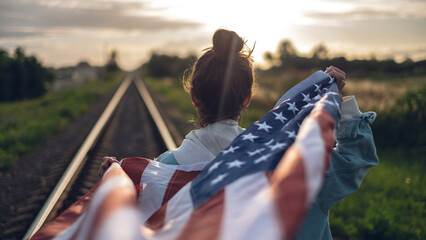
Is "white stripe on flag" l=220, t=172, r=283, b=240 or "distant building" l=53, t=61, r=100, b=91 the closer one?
"white stripe on flag" l=220, t=172, r=283, b=240

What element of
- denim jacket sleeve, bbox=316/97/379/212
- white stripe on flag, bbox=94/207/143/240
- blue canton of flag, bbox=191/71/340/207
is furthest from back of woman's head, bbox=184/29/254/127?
white stripe on flag, bbox=94/207/143/240

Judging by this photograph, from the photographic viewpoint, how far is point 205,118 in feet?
6.01

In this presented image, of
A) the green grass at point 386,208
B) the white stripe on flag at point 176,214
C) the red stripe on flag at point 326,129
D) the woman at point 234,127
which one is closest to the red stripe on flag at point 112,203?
the white stripe on flag at point 176,214

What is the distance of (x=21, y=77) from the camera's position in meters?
25.0

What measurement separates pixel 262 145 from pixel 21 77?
27.2 metres

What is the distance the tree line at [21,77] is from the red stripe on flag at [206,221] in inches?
1030

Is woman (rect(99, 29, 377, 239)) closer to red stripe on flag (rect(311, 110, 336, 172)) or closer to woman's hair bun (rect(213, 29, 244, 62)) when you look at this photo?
woman's hair bun (rect(213, 29, 244, 62))

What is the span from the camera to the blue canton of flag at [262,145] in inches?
59.3

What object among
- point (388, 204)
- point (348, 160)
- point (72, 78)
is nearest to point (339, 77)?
point (348, 160)

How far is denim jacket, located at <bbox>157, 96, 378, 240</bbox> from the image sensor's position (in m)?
1.75

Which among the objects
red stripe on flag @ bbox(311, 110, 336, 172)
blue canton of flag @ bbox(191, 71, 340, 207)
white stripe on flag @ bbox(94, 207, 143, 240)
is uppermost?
red stripe on flag @ bbox(311, 110, 336, 172)

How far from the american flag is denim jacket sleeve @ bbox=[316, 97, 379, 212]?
19 cm

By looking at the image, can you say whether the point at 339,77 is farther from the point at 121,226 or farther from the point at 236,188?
the point at 121,226

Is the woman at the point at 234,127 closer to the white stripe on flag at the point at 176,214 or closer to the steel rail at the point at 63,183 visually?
the white stripe on flag at the point at 176,214
